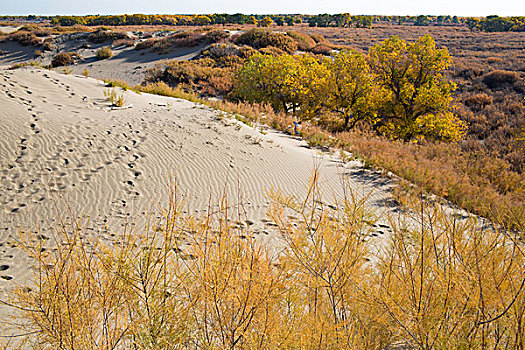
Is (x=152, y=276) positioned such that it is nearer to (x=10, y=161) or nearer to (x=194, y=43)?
(x=10, y=161)

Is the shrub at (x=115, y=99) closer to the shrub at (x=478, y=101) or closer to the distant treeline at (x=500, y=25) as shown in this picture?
the shrub at (x=478, y=101)

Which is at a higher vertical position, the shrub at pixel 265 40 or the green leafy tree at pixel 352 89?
the shrub at pixel 265 40

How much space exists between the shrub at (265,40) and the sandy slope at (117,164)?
23.8 meters

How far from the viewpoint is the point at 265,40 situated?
3189 centimetres

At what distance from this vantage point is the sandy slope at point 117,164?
16.1 ft

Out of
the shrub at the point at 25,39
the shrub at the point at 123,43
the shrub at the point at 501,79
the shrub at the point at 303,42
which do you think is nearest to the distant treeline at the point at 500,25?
the shrub at the point at 303,42

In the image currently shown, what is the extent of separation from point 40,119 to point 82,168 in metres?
2.25

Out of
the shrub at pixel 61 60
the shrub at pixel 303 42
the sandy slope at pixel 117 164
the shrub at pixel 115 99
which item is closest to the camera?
the sandy slope at pixel 117 164

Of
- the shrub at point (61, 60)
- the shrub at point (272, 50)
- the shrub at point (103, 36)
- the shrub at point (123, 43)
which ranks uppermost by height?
the shrub at point (103, 36)

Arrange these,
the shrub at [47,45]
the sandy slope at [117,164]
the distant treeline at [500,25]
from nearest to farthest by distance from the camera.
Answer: the sandy slope at [117,164], the shrub at [47,45], the distant treeline at [500,25]

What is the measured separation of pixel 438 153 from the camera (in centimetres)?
1073

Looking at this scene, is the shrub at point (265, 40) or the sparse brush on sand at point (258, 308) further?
the shrub at point (265, 40)

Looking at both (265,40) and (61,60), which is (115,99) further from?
(265,40)

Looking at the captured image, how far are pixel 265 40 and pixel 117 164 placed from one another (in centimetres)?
2905
